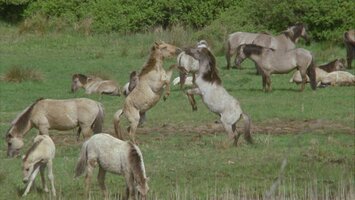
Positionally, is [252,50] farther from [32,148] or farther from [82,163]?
[32,148]

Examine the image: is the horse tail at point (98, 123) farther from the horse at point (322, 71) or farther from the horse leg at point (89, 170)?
the horse at point (322, 71)

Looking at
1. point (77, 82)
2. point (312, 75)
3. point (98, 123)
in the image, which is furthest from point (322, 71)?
point (98, 123)

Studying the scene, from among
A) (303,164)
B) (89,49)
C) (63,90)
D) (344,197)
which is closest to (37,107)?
(303,164)

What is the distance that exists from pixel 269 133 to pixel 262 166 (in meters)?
3.39

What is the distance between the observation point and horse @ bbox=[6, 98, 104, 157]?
1566cm

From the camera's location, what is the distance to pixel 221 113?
657 inches

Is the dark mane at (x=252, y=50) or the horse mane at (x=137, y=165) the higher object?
the dark mane at (x=252, y=50)

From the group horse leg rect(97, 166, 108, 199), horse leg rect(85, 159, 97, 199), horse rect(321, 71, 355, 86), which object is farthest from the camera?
horse rect(321, 71, 355, 86)

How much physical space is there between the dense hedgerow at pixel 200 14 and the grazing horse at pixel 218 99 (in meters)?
16.8

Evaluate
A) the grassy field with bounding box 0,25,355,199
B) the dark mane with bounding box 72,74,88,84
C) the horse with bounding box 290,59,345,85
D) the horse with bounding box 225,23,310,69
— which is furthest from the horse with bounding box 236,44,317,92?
the dark mane with bounding box 72,74,88,84

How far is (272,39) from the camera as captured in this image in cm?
2858

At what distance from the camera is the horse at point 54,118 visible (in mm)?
15656

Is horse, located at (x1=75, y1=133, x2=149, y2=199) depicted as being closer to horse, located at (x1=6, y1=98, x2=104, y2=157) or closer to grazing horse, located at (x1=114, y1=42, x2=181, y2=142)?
horse, located at (x1=6, y1=98, x2=104, y2=157)

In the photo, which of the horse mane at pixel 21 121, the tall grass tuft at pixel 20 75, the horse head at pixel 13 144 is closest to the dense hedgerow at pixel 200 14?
the tall grass tuft at pixel 20 75
